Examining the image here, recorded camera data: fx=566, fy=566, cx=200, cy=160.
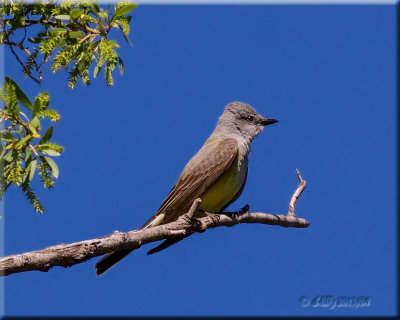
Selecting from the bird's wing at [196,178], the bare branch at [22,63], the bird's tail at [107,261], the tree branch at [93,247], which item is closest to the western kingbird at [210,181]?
the bird's wing at [196,178]

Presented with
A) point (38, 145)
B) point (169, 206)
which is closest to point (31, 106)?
point (38, 145)

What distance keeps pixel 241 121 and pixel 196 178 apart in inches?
63.1

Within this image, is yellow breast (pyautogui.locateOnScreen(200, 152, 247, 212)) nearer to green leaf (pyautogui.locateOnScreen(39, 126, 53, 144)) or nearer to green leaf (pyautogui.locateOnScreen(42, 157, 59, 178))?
green leaf (pyautogui.locateOnScreen(42, 157, 59, 178))

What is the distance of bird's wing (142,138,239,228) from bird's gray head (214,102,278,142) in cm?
70

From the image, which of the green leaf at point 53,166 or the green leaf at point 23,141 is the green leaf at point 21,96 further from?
the green leaf at point 53,166

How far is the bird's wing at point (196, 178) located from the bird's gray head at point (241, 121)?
695 millimetres

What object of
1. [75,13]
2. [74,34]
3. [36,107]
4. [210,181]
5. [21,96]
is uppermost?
[75,13]

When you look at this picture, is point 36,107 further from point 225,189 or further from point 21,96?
point 225,189

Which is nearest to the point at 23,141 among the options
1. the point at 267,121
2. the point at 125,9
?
the point at 125,9

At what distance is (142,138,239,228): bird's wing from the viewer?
A: 6.84 metres

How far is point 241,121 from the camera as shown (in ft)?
27.2

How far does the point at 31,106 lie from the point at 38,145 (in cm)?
30

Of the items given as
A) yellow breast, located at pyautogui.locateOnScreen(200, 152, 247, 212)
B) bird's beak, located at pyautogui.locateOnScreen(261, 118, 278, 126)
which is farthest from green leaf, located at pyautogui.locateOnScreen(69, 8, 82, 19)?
bird's beak, located at pyautogui.locateOnScreen(261, 118, 278, 126)

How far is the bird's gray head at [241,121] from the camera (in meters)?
8.16
